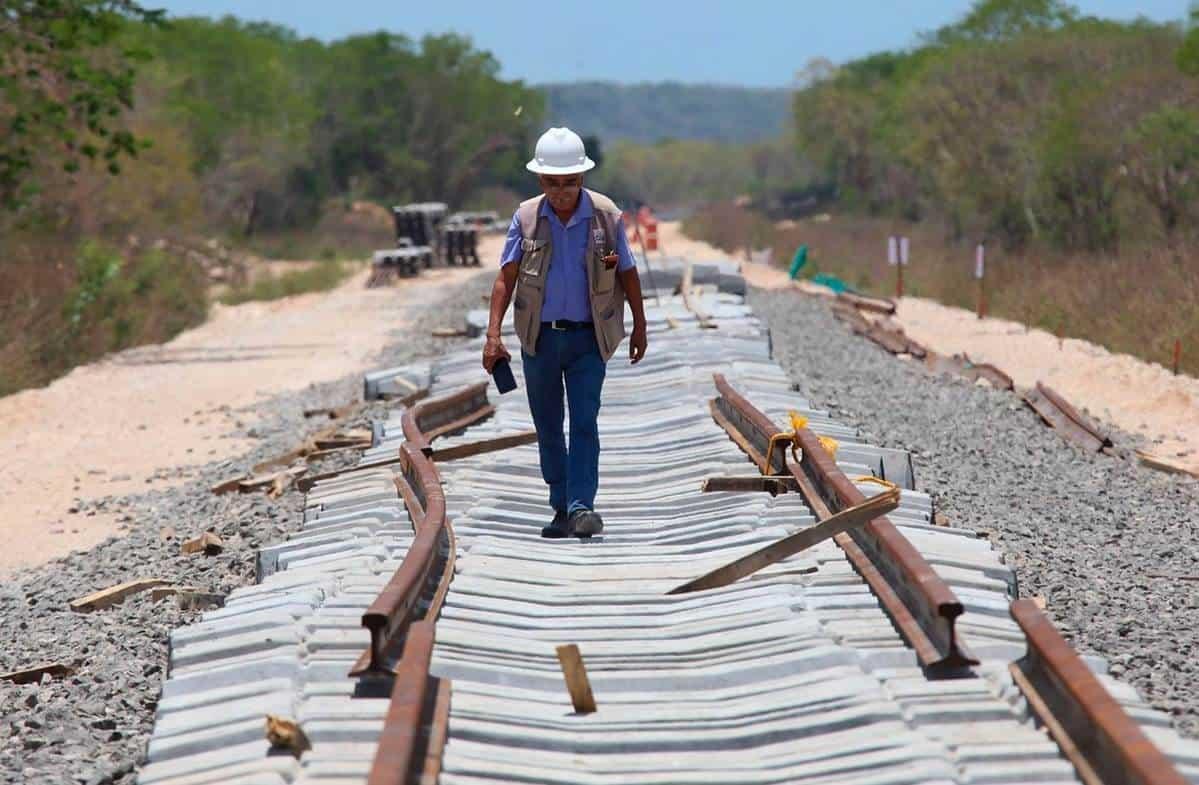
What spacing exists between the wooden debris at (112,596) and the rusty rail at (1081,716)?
16.6 ft

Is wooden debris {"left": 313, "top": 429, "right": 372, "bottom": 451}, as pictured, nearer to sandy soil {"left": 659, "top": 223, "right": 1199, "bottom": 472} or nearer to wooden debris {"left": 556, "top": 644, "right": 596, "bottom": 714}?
sandy soil {"left": 659, "top": 223, "right": 1199, "bottom": 472}

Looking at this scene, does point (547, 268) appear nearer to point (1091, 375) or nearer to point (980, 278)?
point (1091, 375)

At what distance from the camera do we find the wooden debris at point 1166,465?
46.3 ft

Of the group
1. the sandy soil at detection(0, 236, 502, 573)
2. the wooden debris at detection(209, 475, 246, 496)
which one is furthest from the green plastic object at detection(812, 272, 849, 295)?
the wooden debris at detection(209, 475, 246, 496)

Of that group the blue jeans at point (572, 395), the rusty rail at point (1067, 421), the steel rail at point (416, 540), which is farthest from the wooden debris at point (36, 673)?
the rusty rail at point (1067, 421)

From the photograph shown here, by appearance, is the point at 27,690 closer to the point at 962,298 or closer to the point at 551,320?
the point at 551,320

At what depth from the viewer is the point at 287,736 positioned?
17.1 feet

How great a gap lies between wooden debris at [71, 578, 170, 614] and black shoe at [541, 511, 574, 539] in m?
2.18

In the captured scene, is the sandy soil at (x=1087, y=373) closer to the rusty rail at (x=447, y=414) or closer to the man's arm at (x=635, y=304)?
the rusty rail at (x=447, y=414)

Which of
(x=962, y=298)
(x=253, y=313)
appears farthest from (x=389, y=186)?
(x=962, y=298)

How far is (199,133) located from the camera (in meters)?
71.9

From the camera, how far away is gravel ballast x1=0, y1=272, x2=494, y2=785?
19.5 feet

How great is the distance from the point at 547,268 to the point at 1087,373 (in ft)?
49.7

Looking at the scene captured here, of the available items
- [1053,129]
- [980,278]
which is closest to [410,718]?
[980,278]
